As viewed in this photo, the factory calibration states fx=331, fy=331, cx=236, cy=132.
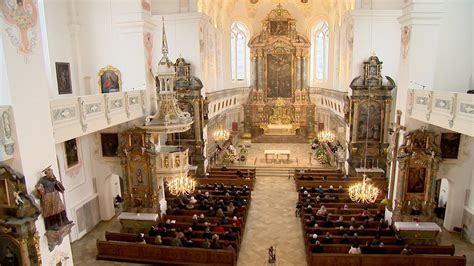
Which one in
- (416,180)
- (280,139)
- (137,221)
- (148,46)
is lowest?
(137,221)

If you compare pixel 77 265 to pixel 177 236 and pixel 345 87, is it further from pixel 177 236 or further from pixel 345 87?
pixel 345 87

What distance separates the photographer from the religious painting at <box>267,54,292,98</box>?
87.0 feet

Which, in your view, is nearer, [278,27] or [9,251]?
[9,251]

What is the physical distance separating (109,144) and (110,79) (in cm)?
267

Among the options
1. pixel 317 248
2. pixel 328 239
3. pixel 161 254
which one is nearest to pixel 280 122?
pixel 328 239

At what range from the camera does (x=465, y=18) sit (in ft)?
37.5

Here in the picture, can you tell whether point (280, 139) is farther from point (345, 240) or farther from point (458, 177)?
point (345, 240)

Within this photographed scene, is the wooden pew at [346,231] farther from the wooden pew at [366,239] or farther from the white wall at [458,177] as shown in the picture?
the white wall at [458,177]

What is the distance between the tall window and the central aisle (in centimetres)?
1238

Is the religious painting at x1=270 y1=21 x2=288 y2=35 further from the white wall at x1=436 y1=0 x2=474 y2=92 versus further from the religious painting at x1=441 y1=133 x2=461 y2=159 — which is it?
the religious painting at x1=441 y1=133 x2=461 y2=159

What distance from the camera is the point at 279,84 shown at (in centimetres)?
2709

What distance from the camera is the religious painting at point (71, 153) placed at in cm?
1226

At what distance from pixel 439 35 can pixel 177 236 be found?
11.3 m

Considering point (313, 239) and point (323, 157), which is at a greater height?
point (323, 157)
